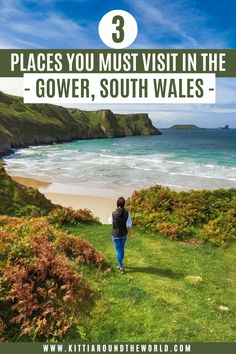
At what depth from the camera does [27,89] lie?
18422 millimetres

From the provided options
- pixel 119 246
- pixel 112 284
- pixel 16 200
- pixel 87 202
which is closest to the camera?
pixel 112 284

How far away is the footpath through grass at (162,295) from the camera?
8969mm

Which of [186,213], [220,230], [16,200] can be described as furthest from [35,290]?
[186,213]

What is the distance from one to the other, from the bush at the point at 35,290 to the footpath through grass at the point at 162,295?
1.61 feet

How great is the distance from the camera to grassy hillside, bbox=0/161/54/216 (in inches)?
702

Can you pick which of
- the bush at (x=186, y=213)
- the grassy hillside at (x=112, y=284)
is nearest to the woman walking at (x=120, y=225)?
the grassy hillside at (x=112, y=284)

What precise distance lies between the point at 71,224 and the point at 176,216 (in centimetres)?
490

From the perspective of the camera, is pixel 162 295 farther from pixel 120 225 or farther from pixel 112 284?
pixel 120 225

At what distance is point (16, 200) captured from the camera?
60.0ft

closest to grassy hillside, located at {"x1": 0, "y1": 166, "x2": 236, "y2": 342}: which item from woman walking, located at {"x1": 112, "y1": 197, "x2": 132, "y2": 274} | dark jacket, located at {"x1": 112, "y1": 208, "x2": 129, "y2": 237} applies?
woman walking, located at {"x1": 112, "y1": 197, "x2": 132, "y2": 274}

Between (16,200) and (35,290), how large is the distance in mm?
9541

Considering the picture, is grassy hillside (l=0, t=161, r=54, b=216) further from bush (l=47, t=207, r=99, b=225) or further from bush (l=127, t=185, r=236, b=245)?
bush (l=127, t=185, r=236, b=245)

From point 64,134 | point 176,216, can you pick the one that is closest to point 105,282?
point 176,216

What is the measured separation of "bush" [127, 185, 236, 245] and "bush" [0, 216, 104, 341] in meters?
7.10
